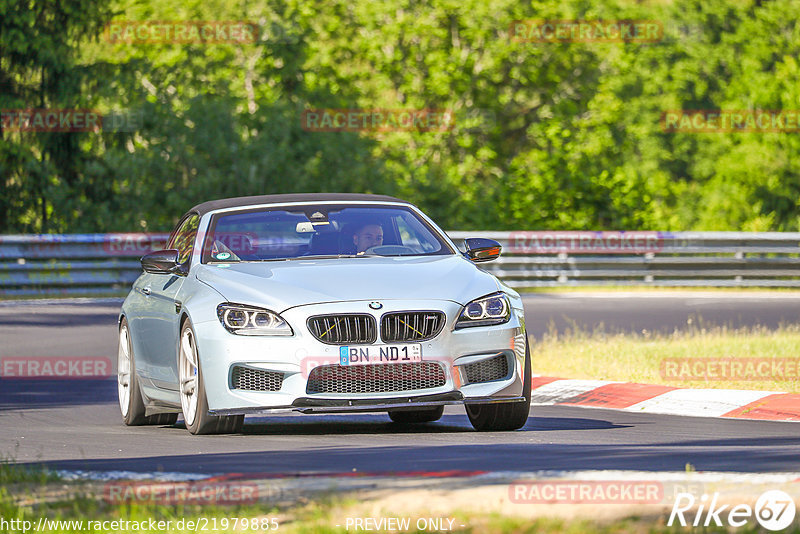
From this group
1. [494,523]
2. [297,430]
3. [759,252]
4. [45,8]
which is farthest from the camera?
[45,8]

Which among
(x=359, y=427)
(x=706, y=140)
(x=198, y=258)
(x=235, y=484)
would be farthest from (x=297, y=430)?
(x=706, y=140)

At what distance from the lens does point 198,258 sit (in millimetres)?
10773

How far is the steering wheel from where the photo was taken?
10.7 metres

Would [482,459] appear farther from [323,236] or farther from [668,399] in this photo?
[668,399]

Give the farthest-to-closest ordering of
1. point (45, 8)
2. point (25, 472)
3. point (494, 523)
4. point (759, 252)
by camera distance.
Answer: point (45, 8)
point (759, 252)
point (25, 472)
point (494, 523)

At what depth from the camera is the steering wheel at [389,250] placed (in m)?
10.7

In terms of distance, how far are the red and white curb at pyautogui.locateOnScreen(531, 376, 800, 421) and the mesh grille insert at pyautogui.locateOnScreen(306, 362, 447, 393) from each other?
3051 millimetres

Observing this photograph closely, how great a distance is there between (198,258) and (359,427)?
1595 mm

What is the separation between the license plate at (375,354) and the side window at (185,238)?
6.14 ft

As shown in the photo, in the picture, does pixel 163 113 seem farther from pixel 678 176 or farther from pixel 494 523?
pixel 678 176

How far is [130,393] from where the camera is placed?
455 inches

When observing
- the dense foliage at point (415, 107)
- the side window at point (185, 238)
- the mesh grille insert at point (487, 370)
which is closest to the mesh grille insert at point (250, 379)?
the mesh grille insert at point (487, 370)

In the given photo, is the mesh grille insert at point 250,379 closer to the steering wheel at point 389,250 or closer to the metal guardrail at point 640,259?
the steering wheel at point 389,250

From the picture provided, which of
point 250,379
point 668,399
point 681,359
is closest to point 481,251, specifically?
point 250,379
